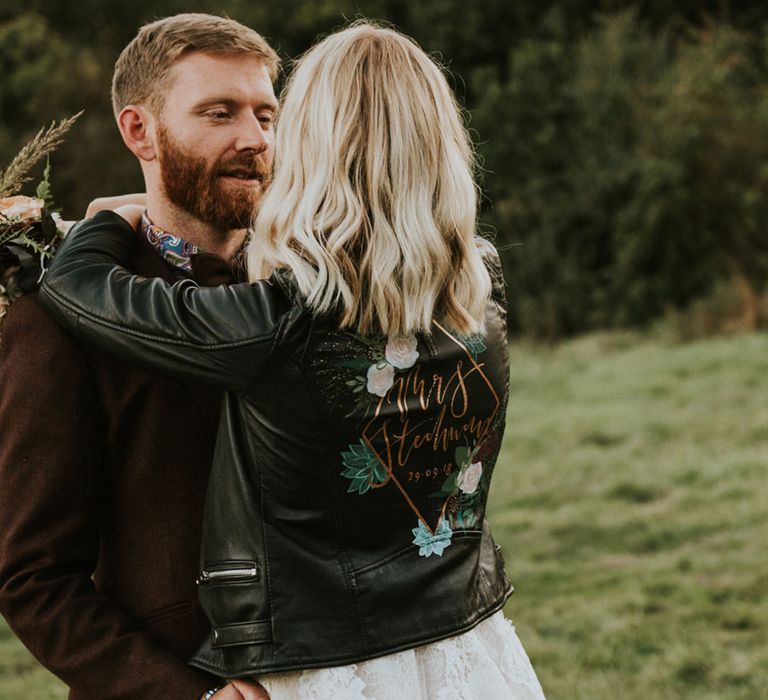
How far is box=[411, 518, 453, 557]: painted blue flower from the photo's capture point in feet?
7.51

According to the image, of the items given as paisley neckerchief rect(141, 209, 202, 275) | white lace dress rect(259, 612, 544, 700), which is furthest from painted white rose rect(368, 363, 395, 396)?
paisley neckerchief rect(141, 209, 202, 275)

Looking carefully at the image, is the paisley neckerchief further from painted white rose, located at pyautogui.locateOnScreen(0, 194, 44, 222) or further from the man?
painted white rose, located at pyautogui.locateOnScreen(0, 194, 44, 222)

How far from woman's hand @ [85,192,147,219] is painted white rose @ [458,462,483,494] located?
94cm

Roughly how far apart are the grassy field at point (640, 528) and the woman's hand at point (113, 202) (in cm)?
407

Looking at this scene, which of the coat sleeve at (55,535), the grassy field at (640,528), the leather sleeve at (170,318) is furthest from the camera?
the grassy field at (640,528)

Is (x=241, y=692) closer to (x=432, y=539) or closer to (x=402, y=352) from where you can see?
(x=432, y=539)

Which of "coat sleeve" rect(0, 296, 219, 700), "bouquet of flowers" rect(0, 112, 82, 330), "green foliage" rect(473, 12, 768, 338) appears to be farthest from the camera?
"green foliage" rect(473, 12, 768, 338)

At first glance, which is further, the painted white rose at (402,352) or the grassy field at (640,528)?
the grassy field at (640,528)

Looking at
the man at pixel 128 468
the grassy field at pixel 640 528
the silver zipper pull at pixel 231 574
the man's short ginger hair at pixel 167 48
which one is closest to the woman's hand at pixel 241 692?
the man at pixel 128 468

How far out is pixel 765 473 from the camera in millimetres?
9555

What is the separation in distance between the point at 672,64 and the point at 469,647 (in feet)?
58.5

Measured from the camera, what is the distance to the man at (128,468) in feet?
7.48

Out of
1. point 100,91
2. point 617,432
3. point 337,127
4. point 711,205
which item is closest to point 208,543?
point 337,127

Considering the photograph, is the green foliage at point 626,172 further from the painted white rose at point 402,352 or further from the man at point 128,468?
the painted white rose at point 402,352
